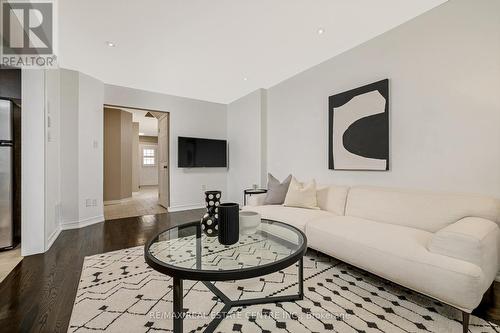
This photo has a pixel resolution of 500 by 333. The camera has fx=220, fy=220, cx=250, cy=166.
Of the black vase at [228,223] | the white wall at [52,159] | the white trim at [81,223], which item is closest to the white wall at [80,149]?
the white trim at [81,223]

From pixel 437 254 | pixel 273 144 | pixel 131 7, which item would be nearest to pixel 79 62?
pixel 131 7

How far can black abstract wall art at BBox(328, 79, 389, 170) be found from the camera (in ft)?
8.08

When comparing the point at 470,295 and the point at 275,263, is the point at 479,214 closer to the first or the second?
the point at 470,295

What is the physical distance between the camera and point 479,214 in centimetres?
168

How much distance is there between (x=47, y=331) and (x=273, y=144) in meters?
3.56

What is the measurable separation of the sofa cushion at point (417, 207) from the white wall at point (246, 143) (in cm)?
213

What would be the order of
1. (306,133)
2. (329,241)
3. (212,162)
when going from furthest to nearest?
(212,162) → (306,133) → (329,241)

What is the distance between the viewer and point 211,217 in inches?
66.6

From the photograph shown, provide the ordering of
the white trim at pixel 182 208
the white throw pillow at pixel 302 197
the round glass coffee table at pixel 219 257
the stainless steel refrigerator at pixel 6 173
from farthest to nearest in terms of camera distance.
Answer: the white trim at pixel 182 208 → the white throw pillow at pixel 302 197 → the stainless steel refrigerator at pixel 6 173 → the round glass coffee table at pixel 219 257

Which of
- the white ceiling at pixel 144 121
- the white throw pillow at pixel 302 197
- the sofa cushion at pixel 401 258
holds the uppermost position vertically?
the white ceiling at pixel 144 121

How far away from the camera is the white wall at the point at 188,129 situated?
4.51 meters

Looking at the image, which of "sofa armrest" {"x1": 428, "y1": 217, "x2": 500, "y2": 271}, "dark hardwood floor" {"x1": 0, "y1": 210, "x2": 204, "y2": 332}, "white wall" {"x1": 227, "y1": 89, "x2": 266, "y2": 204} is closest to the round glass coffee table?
"dark hardwood floor" {"x1": 0, "y1": 210, "x2": 204, "y2": 332}

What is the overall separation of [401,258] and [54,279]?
9.02 ft

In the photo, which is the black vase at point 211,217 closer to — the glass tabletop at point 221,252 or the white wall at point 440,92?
the glass tabletop at point 221,252
